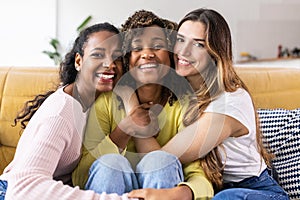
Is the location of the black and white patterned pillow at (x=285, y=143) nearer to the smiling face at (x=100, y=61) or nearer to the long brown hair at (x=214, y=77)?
the long brown hair at (x=214, y=77)

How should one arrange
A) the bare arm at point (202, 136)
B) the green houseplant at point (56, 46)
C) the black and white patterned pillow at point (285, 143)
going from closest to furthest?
1. the bare arm at point (202, 136)
2. the black and white patterned pillow at point (285, 143)
3. the green houseplant at point (56, 46)

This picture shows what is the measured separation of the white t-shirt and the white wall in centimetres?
289

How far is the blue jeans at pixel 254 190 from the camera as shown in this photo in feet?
4.62

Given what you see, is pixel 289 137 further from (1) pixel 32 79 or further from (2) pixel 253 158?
(1) pixel 32 79

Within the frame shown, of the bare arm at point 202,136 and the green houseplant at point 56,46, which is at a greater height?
the bare arm at point 202,136

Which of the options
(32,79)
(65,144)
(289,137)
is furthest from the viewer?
(32,79)

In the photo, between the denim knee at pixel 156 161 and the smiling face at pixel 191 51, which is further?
the smiling face at pixel 191 51

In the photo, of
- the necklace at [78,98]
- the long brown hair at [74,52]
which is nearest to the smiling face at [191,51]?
the long brown hair at [74,52]

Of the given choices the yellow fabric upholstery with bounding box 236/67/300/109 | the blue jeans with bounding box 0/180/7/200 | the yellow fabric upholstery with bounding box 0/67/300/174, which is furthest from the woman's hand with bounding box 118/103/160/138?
the yellow fabric upholstery with bounding box 236/67/300/109

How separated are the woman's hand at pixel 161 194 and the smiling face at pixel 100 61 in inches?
16.9

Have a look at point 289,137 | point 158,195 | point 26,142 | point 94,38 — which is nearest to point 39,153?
point 26,142

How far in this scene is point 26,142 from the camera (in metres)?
1.37

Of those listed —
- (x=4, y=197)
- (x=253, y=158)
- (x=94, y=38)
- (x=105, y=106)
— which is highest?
(x=94, y=38)

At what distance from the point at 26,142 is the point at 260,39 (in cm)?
357
